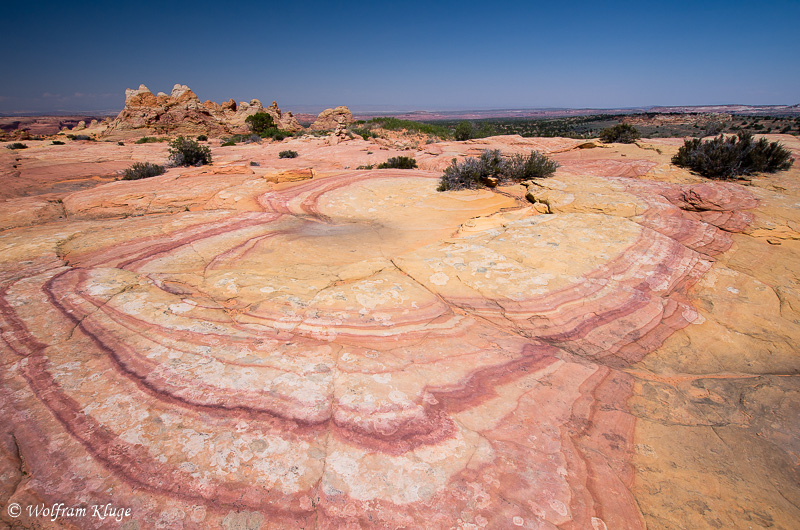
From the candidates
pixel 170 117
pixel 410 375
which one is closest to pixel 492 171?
pixel 410 375

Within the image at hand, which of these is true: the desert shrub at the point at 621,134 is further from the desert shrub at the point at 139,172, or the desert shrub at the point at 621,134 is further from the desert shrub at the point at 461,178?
the desert shrub at the point at 139,172

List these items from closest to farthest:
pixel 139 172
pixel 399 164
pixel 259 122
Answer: pixel 139 172 < pixel 399 164 < pixel 259 122

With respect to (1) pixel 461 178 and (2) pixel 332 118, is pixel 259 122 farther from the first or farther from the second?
(1) pixel 461 178

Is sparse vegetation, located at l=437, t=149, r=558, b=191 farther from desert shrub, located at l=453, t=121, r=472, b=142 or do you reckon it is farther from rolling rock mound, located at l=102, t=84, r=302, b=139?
rolling rock mound, located at l=102, t=84, r=302, b=139

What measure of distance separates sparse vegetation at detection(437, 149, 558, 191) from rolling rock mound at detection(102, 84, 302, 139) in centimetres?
3026

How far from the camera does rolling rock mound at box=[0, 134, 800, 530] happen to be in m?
1.81

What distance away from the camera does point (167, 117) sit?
29.9 metres

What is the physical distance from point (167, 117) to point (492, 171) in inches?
1302

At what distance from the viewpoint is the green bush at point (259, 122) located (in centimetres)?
3284

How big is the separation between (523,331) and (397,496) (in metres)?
2.10

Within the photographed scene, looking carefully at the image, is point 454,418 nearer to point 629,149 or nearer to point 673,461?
point 673,461

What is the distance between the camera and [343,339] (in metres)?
2.98

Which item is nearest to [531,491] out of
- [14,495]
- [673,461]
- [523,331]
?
[673,461]

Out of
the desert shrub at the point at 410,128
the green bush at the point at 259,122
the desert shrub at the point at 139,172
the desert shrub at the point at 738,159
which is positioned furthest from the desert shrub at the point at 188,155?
the green bush at the point at 259,122
